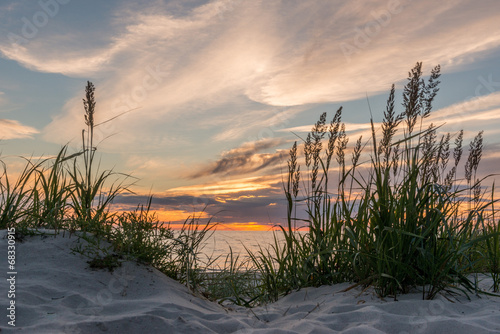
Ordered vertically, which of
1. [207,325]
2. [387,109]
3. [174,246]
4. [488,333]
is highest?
[387,109]

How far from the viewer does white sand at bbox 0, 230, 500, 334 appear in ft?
7.84

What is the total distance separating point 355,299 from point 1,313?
2515mm

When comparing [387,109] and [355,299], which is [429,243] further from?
[387,109]

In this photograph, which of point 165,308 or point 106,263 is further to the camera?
point 106,263

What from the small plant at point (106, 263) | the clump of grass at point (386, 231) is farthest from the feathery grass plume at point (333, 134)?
the small plant at point (106, 263)

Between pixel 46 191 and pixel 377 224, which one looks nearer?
pixel 377 224

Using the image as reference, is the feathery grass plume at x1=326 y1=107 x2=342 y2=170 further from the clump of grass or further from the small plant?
the small plant

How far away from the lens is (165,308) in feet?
8.85

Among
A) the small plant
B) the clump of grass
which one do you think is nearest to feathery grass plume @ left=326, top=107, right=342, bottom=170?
the clump of grass

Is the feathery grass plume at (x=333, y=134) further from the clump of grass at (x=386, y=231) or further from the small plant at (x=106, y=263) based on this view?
the small plant at (x=106, y=263)

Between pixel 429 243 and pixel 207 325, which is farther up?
pixel 429 243

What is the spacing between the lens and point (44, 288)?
2848 millimetres

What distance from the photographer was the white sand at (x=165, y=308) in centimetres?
239

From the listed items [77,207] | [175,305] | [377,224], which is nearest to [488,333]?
[377,224]
